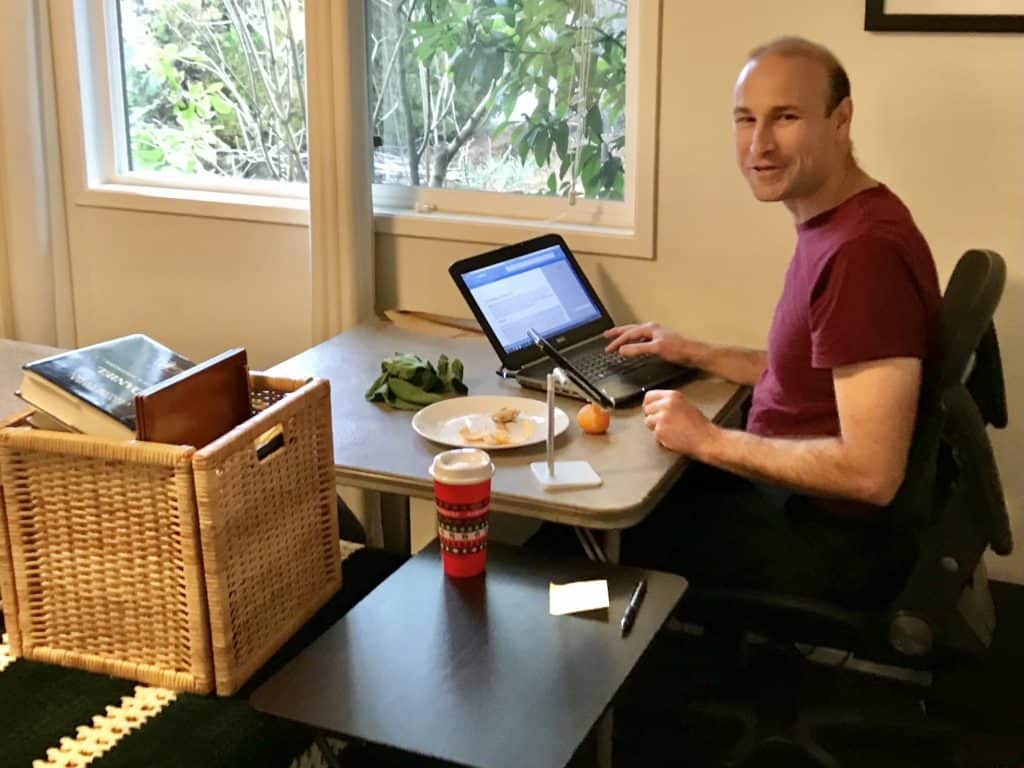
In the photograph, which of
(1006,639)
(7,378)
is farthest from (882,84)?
(7,378)

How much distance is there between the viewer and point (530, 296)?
238 cm

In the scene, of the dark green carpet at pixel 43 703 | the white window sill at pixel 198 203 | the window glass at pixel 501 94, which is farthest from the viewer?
the white window sill at pixel 198 203

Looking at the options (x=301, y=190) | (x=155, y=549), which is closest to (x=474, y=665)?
(x=155, y=549)

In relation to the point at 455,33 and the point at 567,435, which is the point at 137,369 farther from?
the point at 455,33

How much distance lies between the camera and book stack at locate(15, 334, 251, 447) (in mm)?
1506

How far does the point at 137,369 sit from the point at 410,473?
0.45 metres

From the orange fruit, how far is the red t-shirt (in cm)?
27

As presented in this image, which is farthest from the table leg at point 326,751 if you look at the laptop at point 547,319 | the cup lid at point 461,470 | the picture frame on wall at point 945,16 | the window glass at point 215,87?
the window glass at point 215,87

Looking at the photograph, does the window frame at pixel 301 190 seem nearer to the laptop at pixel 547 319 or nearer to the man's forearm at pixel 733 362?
the laptop at pixel 547 319

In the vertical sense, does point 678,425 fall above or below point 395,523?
above

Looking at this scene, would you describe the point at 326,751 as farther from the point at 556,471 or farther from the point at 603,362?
the point at 603,362

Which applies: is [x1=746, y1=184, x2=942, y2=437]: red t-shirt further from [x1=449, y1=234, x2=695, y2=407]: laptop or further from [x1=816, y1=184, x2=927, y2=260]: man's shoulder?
[x1=449, y1=234, x2=695, y2=407]: laptop

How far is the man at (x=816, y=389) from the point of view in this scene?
181 cm

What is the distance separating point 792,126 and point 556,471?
2.17 ft
